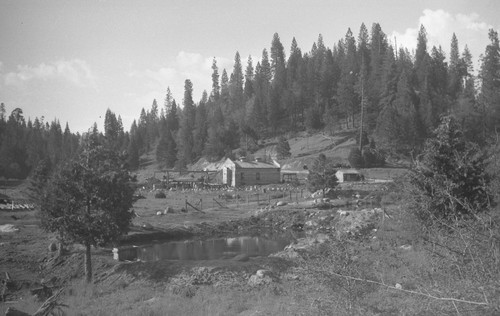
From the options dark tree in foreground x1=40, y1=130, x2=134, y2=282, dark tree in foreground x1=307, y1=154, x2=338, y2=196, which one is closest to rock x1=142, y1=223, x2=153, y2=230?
dark tree in foreground x1=40, y1=130, x2=134, y2=282

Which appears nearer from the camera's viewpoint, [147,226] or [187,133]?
[147,226]

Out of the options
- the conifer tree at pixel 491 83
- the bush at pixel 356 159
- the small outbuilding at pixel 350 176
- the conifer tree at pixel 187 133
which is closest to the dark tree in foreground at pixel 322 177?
the small outbuilding at pixel 350 176

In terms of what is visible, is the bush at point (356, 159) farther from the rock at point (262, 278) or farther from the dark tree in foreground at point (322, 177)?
the rock at point (262, 278)

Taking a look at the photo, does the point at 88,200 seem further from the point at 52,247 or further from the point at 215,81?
the point at 215,81

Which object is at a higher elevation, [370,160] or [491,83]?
[491,83]

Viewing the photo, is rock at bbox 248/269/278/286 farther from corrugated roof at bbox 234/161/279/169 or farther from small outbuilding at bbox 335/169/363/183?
corrugated roof at bbox 234/161/279/169

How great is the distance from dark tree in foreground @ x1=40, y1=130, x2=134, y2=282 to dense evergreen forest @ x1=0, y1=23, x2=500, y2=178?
51.6 m

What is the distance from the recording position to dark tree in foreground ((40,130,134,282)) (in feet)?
61.9

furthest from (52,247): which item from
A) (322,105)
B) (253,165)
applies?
(322,105)

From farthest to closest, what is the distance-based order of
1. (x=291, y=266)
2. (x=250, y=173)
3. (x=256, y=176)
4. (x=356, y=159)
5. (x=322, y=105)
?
(x=322, y=105) → (x=256, y=176) → (x=250, y=173) → (x=356, y=159) → (x=291, y=266)

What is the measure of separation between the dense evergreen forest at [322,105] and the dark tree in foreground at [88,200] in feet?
169

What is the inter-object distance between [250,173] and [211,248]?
1481 inches

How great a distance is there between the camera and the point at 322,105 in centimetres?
9956

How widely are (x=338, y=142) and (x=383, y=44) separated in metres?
48.9
